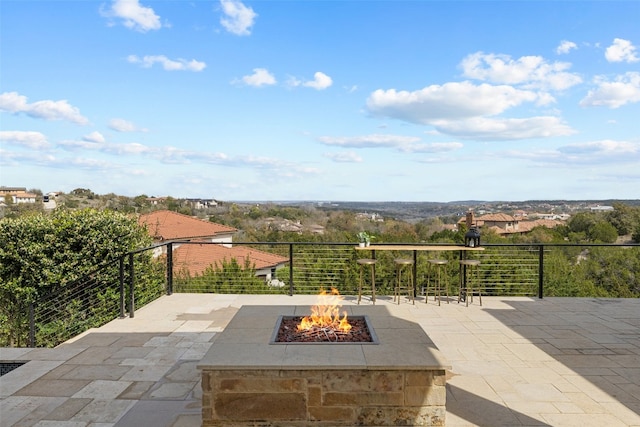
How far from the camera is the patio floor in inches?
103

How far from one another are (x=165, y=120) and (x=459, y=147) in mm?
9902

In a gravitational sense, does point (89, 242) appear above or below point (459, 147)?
below

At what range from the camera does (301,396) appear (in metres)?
2.32

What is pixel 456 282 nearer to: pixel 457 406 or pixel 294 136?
pixel 294 136

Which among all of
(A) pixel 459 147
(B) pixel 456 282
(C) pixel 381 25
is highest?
(C) pixel 381 25

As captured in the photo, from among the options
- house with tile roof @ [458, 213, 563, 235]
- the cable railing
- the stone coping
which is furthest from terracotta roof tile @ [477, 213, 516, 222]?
the stone coping

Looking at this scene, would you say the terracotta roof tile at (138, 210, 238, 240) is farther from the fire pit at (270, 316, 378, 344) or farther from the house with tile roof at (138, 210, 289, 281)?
the fire pit at (270, 316, 378, 344)

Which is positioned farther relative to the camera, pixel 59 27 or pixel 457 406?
pixel 59 27

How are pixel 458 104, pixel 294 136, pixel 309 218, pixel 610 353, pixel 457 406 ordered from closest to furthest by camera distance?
1. pixel 457 406
2. pixel 610 353
3. pixel 458 104
4. pixel 294 136
5. pixel 309 218

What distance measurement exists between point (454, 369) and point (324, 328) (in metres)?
1.20

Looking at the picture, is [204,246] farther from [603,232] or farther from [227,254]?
[603,232]

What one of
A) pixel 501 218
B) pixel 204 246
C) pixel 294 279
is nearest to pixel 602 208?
pixel 501 218

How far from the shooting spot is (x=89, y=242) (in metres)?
6.55

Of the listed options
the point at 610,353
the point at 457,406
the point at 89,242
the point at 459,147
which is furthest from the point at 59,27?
the point at 459,147
